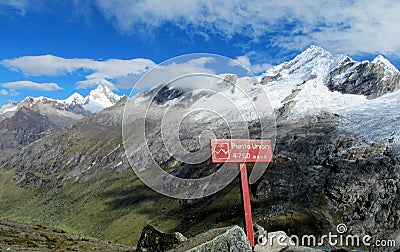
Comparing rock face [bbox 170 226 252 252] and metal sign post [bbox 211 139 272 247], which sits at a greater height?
metal sign post [bbox 211 139 272 247]

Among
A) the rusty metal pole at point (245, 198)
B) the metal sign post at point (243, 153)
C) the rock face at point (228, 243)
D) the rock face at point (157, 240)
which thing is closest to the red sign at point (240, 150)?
the metal sign post at point (243, 153)

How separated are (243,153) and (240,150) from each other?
342 mm

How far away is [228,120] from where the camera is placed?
24.5m

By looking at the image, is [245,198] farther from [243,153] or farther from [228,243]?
[228,243]

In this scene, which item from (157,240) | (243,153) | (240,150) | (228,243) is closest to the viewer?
(228,243)

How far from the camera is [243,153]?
25.7 metres

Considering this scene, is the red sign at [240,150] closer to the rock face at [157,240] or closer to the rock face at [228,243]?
the rock face at [228,243]

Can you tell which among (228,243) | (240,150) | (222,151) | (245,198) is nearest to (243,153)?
(240,150)

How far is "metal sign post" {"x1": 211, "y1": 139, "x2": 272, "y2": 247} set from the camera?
24297 mm

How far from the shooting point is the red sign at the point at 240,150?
24188 millimetres

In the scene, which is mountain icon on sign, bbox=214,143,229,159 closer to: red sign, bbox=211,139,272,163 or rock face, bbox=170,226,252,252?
red sign, bbox=211,139,272,163

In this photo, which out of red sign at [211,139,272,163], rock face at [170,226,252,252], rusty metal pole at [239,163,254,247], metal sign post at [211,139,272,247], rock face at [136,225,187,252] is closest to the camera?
rock face at [170,226,252,252]

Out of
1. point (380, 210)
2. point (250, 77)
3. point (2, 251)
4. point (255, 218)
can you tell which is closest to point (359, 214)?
point (380, 210)

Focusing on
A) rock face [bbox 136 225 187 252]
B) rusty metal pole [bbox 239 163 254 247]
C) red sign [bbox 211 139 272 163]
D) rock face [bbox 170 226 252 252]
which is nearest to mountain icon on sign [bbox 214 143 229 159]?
red sign [bbox 211 139 272 163]
